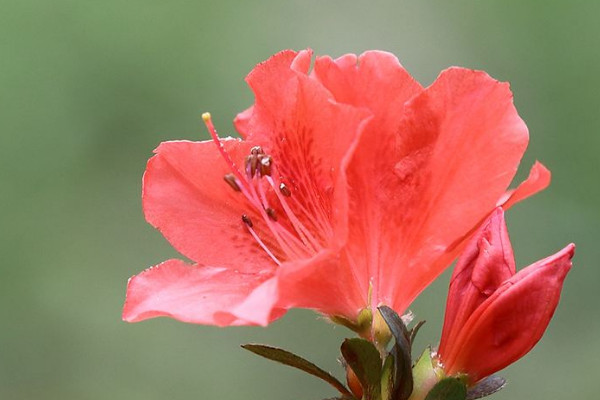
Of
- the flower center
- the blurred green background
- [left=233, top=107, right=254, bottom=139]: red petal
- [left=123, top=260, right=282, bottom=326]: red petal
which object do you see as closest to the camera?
[left=123, top=260, right=282, bottom=326]: red petal

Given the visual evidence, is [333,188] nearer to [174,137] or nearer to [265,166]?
[265,166]

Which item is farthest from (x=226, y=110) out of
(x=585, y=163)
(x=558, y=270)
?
(x=558, y=270)

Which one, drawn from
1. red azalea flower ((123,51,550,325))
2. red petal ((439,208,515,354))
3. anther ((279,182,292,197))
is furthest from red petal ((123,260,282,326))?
red petal ((439,208,515,354))

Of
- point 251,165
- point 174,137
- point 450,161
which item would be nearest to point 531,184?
point 450,161

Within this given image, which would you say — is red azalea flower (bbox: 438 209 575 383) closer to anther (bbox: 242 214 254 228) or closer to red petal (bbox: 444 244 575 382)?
red petal (bbox: 444 244 575 382)

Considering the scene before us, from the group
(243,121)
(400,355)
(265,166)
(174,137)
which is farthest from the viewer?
(174,137)

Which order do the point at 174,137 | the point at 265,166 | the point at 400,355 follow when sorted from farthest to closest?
the point at 174,137 → the point at 265,166 → the point at 400,355

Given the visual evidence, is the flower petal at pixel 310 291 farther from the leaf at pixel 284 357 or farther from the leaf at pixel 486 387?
the leaf at pixel 486 387
